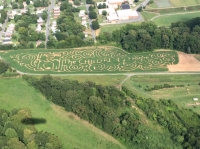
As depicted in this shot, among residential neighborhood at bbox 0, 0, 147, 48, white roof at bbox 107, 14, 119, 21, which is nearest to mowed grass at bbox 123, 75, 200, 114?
residential neighborhood at bbox 0, 0, 147, 48

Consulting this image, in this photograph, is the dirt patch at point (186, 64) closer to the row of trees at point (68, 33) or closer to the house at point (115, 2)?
the row of trees at point (68, 33)

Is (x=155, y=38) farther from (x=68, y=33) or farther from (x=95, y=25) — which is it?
(x=68, y=33)

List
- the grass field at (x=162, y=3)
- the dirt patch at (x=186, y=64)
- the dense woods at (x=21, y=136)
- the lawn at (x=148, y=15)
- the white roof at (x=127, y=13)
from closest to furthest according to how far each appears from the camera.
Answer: the dense woods at (x=21, y=136) < the dirt patch at (x=186, y=64) < the white roof at (x=127, y=13) < the lawn at (x=148, y=15) < the grass field at (x=162, y=3)

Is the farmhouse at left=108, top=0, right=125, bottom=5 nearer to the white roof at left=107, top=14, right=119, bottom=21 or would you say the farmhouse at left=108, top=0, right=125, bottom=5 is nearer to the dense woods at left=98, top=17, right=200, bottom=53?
the white roof at left=107, top=14, right=119, bottom=21

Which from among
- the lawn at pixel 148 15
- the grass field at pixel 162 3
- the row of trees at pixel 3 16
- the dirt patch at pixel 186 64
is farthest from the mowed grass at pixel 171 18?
the row of trees at pixel 3 16

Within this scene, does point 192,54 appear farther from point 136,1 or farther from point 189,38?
point 136,1

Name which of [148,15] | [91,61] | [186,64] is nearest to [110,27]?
[148,15]

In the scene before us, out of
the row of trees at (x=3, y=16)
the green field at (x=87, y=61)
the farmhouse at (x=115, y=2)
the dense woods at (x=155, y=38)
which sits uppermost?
the farmhouse at (x=115, y=2)
